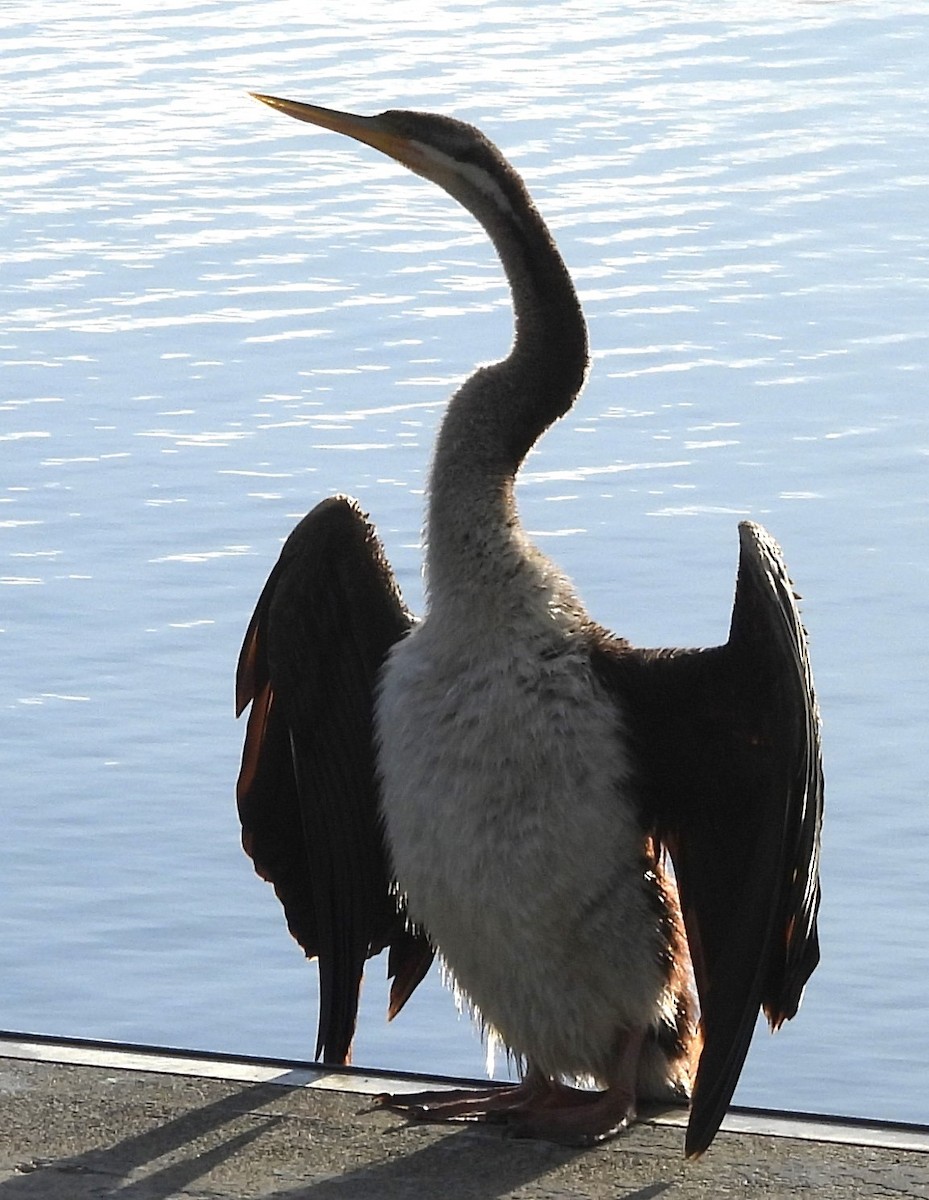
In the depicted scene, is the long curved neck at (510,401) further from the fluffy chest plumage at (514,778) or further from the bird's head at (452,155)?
the fluffy chest plumage at (514,778)

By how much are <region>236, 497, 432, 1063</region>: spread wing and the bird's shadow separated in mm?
587

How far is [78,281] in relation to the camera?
11.9 meters

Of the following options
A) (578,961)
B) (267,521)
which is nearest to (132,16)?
(267,521)

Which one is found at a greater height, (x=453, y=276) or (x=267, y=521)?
(x=453, y=276)

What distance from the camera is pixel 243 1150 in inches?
157

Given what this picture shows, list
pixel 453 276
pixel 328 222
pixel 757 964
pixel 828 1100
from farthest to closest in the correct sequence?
1. pixel 328 222
2. pixel 453 276
3. pixel 828 1100
4. pixel 757 964

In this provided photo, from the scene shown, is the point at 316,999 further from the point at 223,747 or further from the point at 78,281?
the point at 78,281

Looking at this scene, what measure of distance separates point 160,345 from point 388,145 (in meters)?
6.20

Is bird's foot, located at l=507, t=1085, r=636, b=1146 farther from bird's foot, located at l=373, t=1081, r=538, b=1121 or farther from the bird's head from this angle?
the bird's head

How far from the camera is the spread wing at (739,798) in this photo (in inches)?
156

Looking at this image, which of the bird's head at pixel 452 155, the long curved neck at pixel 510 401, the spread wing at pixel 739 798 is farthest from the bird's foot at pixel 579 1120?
the bird's head at pixel 452 155

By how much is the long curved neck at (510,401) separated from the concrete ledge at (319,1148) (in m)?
0.86

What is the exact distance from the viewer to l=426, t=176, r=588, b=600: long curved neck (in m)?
4.37

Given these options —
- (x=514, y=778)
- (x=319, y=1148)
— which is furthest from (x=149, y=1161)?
Result: (x=514, y=778)
